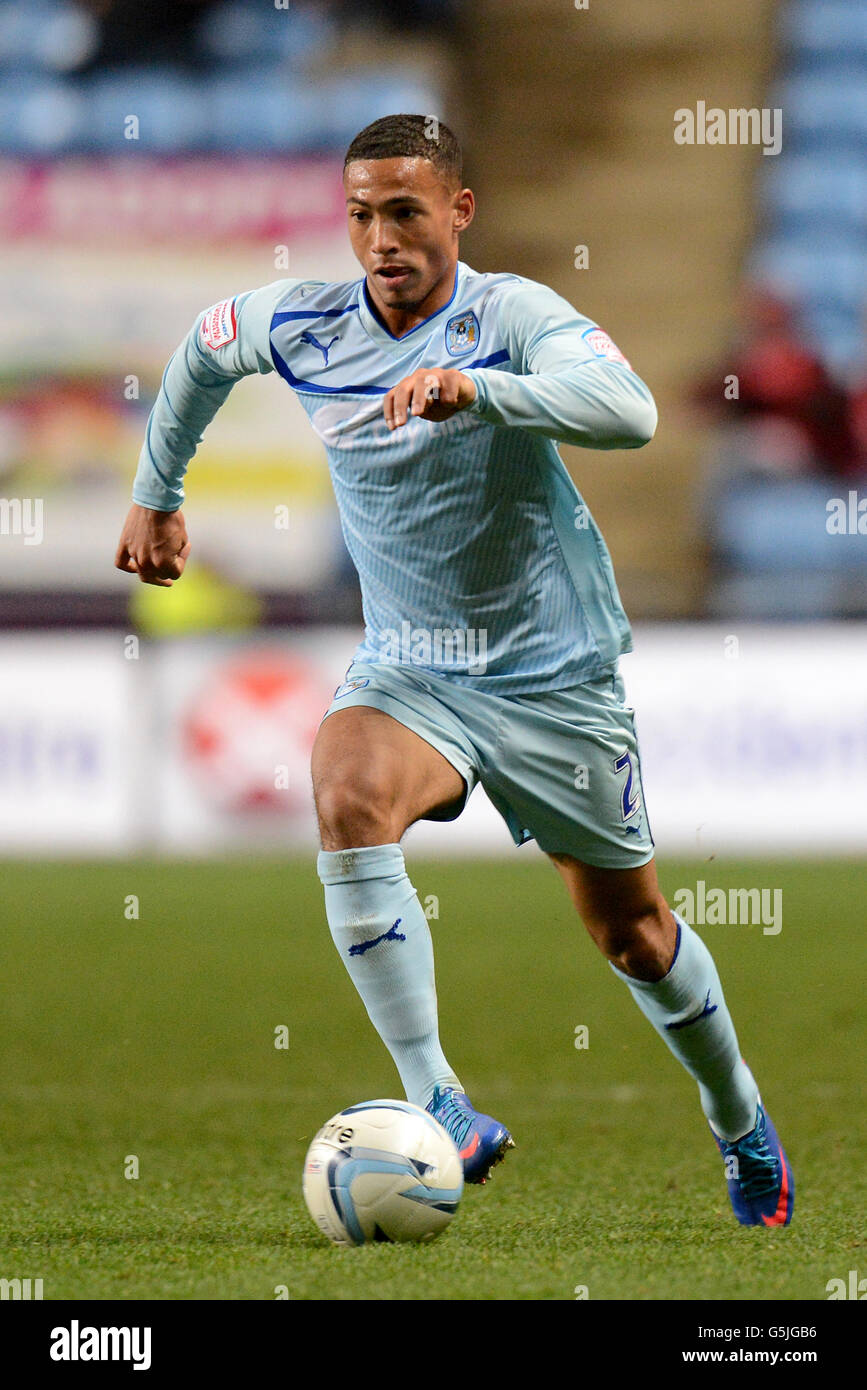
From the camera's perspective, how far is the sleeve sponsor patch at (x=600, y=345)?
10.8ft

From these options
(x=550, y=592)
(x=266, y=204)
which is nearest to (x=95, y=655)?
(x=266, y=204)

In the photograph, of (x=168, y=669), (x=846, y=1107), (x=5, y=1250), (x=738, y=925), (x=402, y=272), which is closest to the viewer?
(x=5, y=1250)

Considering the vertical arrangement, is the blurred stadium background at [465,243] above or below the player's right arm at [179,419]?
above

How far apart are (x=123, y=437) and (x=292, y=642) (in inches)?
189

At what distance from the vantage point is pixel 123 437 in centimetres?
1478

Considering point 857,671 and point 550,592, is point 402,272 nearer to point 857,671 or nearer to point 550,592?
point 550,592

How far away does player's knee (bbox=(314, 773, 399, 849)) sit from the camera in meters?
3.27
